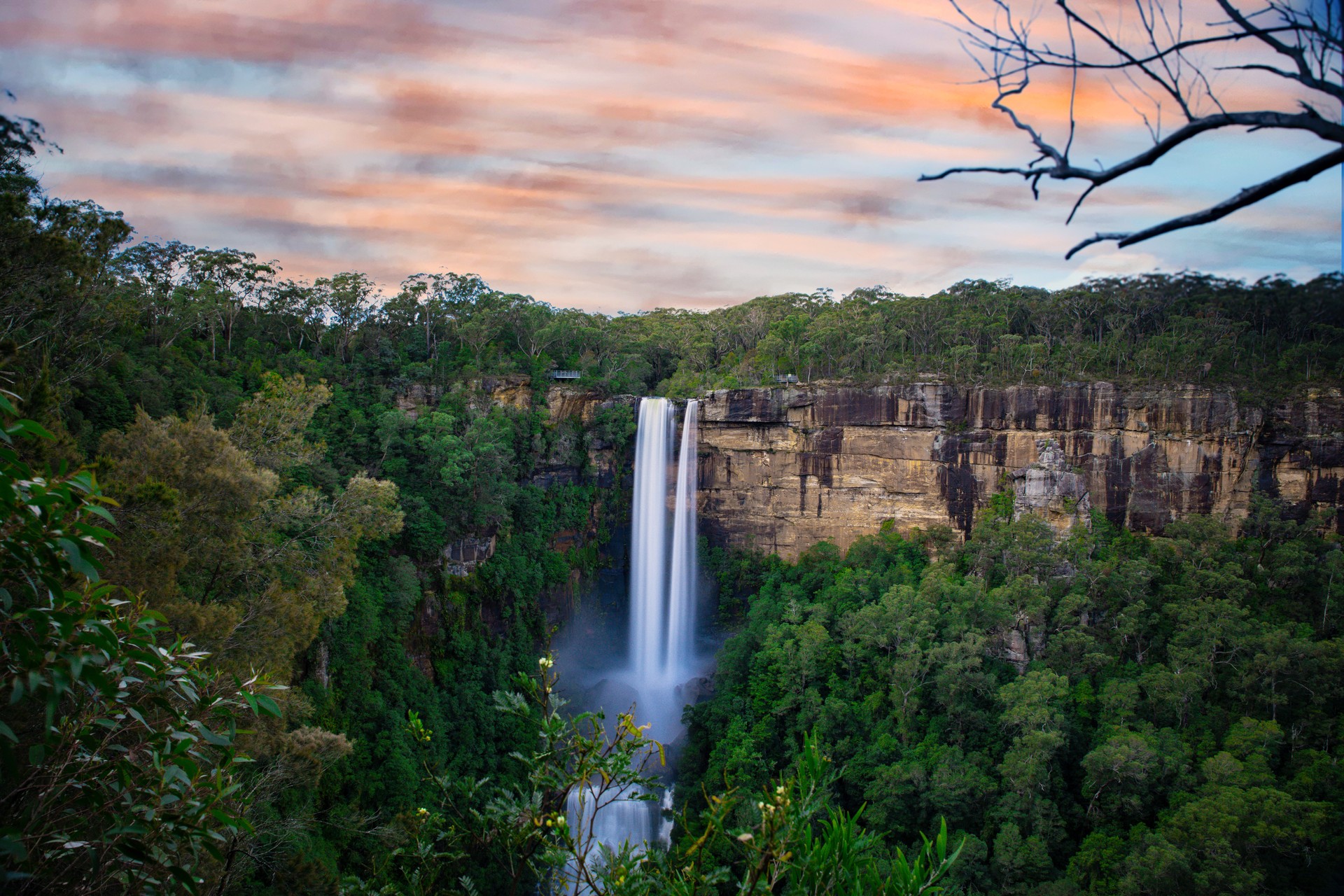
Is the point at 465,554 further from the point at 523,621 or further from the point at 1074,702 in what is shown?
the point at 1074,702

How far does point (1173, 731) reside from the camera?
15.4 metres

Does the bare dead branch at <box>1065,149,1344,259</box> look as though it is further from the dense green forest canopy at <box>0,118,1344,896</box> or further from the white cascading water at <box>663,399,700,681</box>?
the white cascading water at <box>663,399,700,681</box>

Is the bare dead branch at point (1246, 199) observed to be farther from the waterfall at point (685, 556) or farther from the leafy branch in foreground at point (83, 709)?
the waterfall at point (685, 556)

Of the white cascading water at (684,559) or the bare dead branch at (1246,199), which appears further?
the white cascading water at (684,559)

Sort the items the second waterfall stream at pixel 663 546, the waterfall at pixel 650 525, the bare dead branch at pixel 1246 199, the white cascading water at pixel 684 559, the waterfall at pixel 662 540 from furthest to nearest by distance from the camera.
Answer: the waterfall at pixel 650 525
the waterfall at pixel 662 540
the white cascading water at pixel 684 559
the second waterfall stream at pixel 663 546
the bare dead branch at pixel 1246 199

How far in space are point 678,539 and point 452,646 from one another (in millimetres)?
10526

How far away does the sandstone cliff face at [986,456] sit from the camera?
2148 cm

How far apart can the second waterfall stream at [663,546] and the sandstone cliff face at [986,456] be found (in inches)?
34.1

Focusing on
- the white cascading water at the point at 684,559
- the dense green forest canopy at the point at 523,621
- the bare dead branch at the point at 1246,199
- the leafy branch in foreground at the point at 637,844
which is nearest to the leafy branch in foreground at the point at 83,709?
the dense green forest canopy at the point at 523,621

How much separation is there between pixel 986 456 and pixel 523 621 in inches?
643

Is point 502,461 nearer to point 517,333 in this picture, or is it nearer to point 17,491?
point 517,333

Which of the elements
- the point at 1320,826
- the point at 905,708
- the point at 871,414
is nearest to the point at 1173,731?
the point at 1320,826

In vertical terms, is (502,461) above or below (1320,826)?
above

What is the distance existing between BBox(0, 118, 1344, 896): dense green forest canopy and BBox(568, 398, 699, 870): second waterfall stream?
4.33ft
